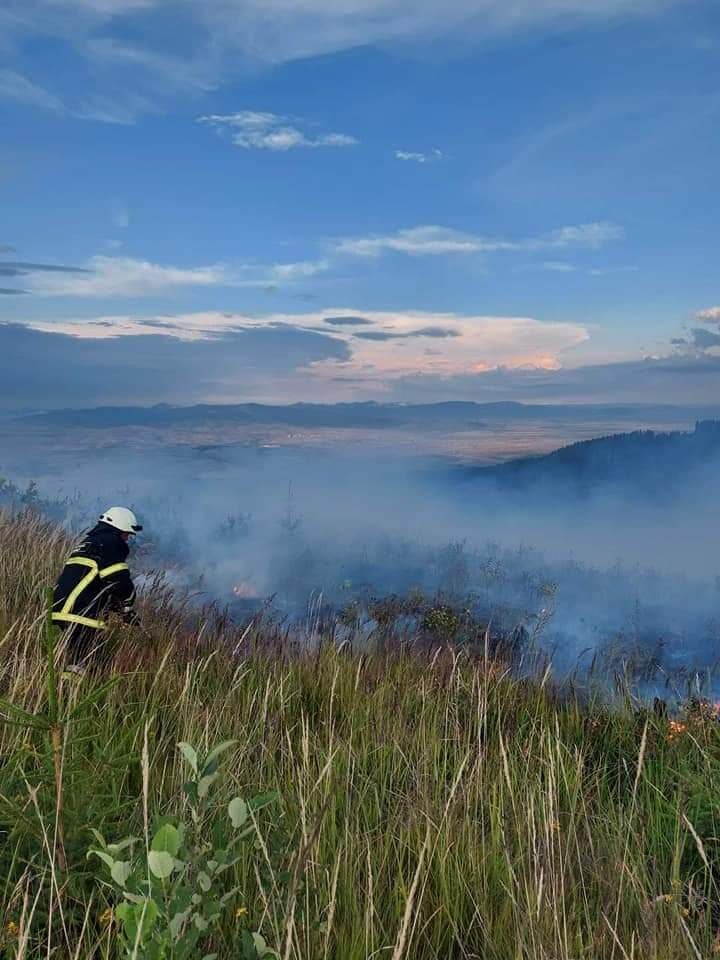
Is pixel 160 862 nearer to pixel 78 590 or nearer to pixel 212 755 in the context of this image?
pixel 212 755

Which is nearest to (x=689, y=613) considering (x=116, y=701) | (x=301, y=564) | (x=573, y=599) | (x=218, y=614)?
(x=573, y=599)

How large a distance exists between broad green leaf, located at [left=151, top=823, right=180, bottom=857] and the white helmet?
5709 millimetres

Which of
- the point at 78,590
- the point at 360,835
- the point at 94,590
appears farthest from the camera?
the point at 94,590

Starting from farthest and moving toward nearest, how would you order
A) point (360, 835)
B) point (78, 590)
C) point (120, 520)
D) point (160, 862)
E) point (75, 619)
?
1. point (120, 520)
2. point (78, 590)
3. point (75, 619)
4. point (360, 835)
5. point (160, 862)

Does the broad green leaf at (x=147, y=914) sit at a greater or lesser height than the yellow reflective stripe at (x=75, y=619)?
greater

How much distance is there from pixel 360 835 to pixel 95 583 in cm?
424

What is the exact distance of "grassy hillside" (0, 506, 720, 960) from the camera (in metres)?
2.43

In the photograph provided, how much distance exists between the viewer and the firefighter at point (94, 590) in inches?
258

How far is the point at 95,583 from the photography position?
6.89m

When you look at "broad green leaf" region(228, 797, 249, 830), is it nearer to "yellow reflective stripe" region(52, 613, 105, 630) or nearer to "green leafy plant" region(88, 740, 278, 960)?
"green leafy plant" region(88, 740, 278, 960)

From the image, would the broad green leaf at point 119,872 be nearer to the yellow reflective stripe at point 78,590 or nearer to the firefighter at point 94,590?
the firefighter at point 94,590

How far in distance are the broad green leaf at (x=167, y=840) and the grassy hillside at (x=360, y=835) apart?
0.04ft

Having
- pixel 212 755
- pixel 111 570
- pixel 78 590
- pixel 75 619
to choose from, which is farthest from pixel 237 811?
pixel 111 570

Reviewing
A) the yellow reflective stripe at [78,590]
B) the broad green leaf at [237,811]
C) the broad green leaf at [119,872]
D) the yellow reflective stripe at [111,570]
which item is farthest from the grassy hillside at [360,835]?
the yellow reflective stripe at [111,570]
